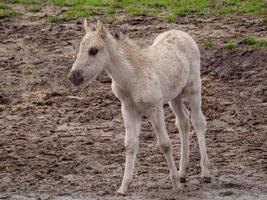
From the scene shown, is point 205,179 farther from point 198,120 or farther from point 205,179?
point 198,120

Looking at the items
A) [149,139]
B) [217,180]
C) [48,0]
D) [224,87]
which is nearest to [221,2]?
[48,0]

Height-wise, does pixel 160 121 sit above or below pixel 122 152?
above

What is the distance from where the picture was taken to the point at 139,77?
31.5 feet

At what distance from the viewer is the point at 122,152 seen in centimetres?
1152

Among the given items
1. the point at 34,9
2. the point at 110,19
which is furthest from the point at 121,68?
the point at 34,9

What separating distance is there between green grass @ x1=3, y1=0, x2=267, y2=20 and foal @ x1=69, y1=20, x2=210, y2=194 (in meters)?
7.12

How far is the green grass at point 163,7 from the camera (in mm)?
17844

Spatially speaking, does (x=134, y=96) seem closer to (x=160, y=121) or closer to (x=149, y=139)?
(x=160, y=121)

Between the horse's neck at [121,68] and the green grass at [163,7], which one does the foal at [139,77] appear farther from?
the green grass at [163,7]

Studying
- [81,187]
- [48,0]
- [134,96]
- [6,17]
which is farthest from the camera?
[48,0]

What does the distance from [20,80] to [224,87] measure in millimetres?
3430

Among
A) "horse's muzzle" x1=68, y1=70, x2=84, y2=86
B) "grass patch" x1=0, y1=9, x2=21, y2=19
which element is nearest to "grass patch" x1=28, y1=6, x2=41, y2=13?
"grass patch" x1=0, y1=9, x2=21, y2=19

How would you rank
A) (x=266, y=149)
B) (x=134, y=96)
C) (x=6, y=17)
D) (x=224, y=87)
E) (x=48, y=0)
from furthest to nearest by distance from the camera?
(x=48, y=0), (x=6, y=17), (x=224, y=87), (x=266, y=149), (x=134, y=96)

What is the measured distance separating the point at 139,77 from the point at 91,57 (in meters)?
0.64
